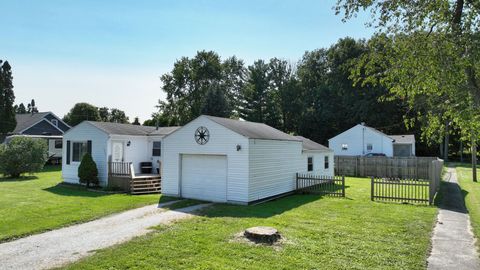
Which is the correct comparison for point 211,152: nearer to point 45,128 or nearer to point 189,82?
point 45,128

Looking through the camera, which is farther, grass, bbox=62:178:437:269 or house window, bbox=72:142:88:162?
house window, bbox=72:142:88:162

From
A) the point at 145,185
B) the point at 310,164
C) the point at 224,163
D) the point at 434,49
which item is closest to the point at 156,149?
the point at 145,185

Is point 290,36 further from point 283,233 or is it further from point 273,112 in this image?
point 273,112

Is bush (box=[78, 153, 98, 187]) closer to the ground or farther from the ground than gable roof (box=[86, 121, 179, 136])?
closer to the ground

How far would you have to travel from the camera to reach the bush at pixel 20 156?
22797 millimetres

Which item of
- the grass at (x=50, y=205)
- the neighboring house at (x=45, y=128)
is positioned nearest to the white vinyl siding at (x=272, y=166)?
the grass at (x=50, y=205)

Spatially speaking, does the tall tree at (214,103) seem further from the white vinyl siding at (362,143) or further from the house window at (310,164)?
the house window at (310,164)

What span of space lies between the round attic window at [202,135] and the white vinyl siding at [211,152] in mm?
146

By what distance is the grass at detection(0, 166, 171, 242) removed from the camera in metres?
10.4

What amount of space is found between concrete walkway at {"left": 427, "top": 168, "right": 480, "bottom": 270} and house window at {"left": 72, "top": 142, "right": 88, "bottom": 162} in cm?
1866

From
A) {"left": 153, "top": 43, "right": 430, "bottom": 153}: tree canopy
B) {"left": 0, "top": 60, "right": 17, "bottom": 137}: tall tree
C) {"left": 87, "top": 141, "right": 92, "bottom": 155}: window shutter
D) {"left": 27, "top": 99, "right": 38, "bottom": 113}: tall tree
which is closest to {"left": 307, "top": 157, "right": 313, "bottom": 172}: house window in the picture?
{"left": 87, "top": 141, "right": 92, "bottom": 155}: window shutter

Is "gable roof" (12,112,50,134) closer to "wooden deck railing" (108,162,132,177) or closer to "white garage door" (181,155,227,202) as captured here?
"wooden deck railing" (108,162,132,177)

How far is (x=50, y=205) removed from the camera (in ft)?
44.2

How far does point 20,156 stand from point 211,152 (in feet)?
50.6
